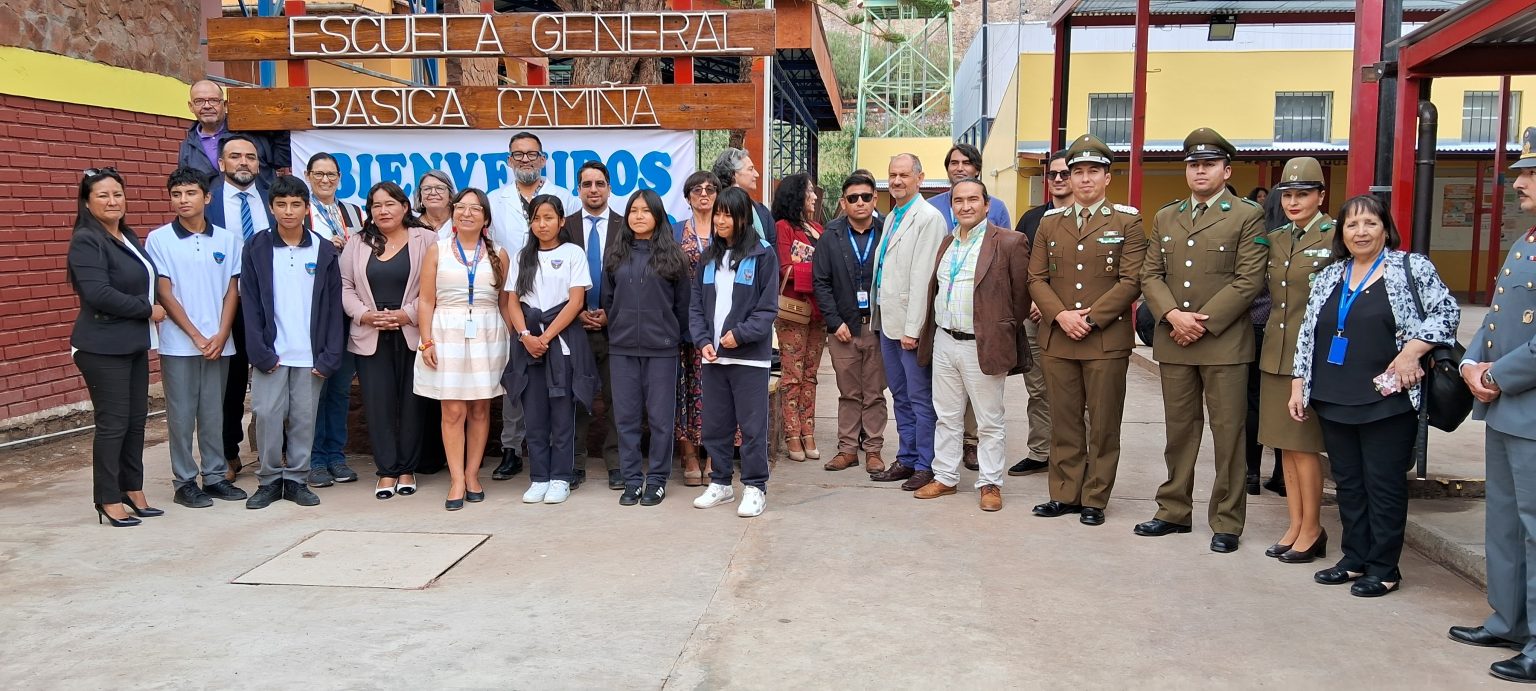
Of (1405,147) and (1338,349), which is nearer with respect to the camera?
(1338,349)

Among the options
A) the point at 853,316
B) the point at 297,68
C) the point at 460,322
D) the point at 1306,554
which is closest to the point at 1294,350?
the point at 1306,554

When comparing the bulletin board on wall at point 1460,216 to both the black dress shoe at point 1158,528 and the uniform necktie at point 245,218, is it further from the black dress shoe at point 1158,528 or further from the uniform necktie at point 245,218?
the uniform necktie at point 245,218

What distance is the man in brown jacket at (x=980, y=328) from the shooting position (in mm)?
5668

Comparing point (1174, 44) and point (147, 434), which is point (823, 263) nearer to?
point (147, 434)

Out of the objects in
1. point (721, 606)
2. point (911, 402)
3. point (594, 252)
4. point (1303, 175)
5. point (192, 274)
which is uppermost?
point (1303, 175)

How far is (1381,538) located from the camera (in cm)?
445

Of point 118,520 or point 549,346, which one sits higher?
point 549,346

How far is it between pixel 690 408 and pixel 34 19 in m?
5.10

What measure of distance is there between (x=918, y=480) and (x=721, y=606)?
7.24 ft

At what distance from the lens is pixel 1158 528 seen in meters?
5.29

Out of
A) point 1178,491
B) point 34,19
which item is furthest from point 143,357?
point 1178,491

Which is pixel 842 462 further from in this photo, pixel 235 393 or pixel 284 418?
pixel 235 393

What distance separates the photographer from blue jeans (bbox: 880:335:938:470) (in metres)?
6.25

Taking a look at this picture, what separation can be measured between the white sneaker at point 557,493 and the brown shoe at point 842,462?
165cm
